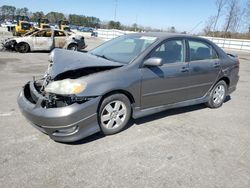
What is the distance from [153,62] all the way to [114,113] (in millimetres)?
984

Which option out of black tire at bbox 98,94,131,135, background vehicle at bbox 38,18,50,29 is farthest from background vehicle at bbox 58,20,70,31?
black tire at bbox 98,94,131,135

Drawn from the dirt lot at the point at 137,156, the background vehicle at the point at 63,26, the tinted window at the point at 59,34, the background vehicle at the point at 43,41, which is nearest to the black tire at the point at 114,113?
the dirt lot at the point at 137,156

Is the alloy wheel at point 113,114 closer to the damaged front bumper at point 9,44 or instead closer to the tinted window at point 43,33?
the damaged front bumper at point 9,44

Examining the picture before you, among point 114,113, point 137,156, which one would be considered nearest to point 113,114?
point 114,113

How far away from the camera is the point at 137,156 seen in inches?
130

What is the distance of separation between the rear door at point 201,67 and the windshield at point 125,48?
95cm

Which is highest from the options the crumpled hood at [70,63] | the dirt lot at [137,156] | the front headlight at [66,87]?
the crumpled hood at [70,63]

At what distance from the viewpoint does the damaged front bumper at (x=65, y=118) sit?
318 centimetres

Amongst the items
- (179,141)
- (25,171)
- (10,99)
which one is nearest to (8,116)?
(10,99)

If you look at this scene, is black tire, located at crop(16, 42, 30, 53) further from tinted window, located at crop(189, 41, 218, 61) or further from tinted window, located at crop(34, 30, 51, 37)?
tinted window, located at crop(189, 41, 218, 61)

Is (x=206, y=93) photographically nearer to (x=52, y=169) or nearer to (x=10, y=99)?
(x=52, y=169)

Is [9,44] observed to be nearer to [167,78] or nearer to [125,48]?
[125,48]

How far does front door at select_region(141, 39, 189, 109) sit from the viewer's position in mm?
4043

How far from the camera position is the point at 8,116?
439 cm
